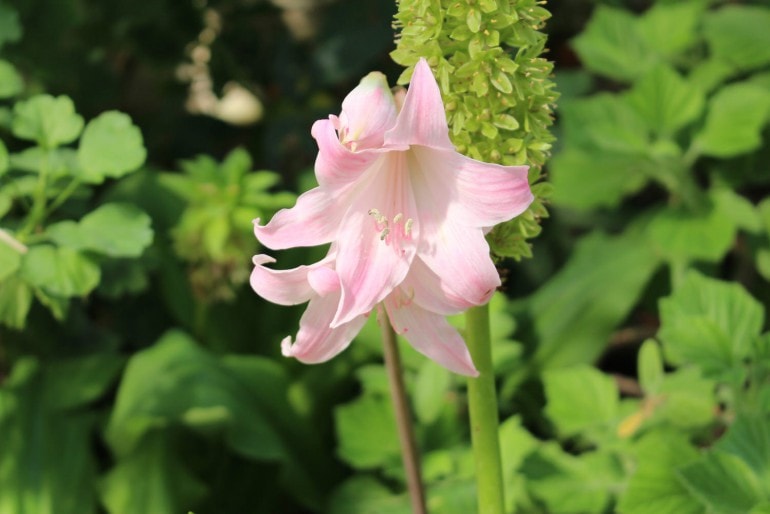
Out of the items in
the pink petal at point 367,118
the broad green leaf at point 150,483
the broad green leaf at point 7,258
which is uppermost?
the pink petal at point 367,118

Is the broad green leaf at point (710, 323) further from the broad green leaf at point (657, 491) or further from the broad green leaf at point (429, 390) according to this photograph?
the broad green leaf at point (429, 390)

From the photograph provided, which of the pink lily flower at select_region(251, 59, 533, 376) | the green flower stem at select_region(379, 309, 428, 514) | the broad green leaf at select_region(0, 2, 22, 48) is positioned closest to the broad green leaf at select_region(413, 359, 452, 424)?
the green flower stem at select_region(379, 309, 428, 514)

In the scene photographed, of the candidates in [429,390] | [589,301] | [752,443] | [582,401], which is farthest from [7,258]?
[589,301]

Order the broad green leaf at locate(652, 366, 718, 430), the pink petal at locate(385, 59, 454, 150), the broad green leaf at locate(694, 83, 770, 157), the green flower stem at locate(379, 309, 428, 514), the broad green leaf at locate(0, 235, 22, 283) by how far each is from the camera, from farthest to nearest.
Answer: the broad green leaf at locate(694, 83, 770, 157)
the broad green leaf at locate(652, 366, 718, 430)
the broad green leaf at locate(0, 235, 22, 283)
the green flower stem at locate(379, 309, 428, 514)
the pink petal at locate(385, 59, 454, 150)

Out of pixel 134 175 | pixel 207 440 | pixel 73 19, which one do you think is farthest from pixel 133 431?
pixel 73 19

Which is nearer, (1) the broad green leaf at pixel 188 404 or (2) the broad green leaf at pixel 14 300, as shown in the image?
(2) the broad green leaf at pixel 14 300

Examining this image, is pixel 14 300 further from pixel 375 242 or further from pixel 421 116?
pixel 421 116

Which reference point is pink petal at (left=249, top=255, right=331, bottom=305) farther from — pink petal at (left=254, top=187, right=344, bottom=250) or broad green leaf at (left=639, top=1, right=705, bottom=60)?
broad green leaf at (left=639, top=1, right=705, bottom=60)

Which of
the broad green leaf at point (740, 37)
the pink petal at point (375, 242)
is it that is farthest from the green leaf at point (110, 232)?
the broad green leaf at point (740, 37)
